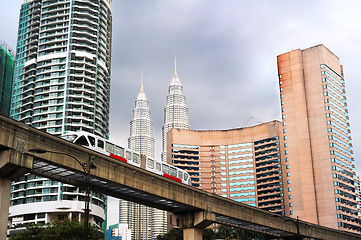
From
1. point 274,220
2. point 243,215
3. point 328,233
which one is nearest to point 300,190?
point 328,233

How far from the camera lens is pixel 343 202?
138000mm

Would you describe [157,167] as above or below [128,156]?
below

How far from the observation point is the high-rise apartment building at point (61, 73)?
402ft

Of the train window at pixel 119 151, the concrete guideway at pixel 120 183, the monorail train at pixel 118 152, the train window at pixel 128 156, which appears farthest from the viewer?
the train window at pixel 128 156

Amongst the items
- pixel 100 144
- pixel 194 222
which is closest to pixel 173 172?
pixel 194 222

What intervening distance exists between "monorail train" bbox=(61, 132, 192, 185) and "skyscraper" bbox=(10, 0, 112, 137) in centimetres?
6690

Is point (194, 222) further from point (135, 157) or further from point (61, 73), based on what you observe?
point (61, 73)

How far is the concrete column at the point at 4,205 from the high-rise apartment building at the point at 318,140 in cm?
11887

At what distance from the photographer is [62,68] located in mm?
129875

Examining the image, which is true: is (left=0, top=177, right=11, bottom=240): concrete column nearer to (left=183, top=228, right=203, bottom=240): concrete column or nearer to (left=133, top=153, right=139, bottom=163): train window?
(left=133, top=153, right=139, bottom=163): train window

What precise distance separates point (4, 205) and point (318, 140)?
4954 inches

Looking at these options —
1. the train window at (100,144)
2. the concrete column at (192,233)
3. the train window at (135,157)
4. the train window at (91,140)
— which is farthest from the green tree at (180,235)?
the train window at (91,140)

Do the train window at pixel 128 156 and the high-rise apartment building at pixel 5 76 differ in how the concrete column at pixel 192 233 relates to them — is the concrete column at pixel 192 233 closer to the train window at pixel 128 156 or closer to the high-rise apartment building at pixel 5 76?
the train window at pixel 128 156

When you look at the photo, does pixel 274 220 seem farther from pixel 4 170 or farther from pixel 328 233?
pixel 4 170
